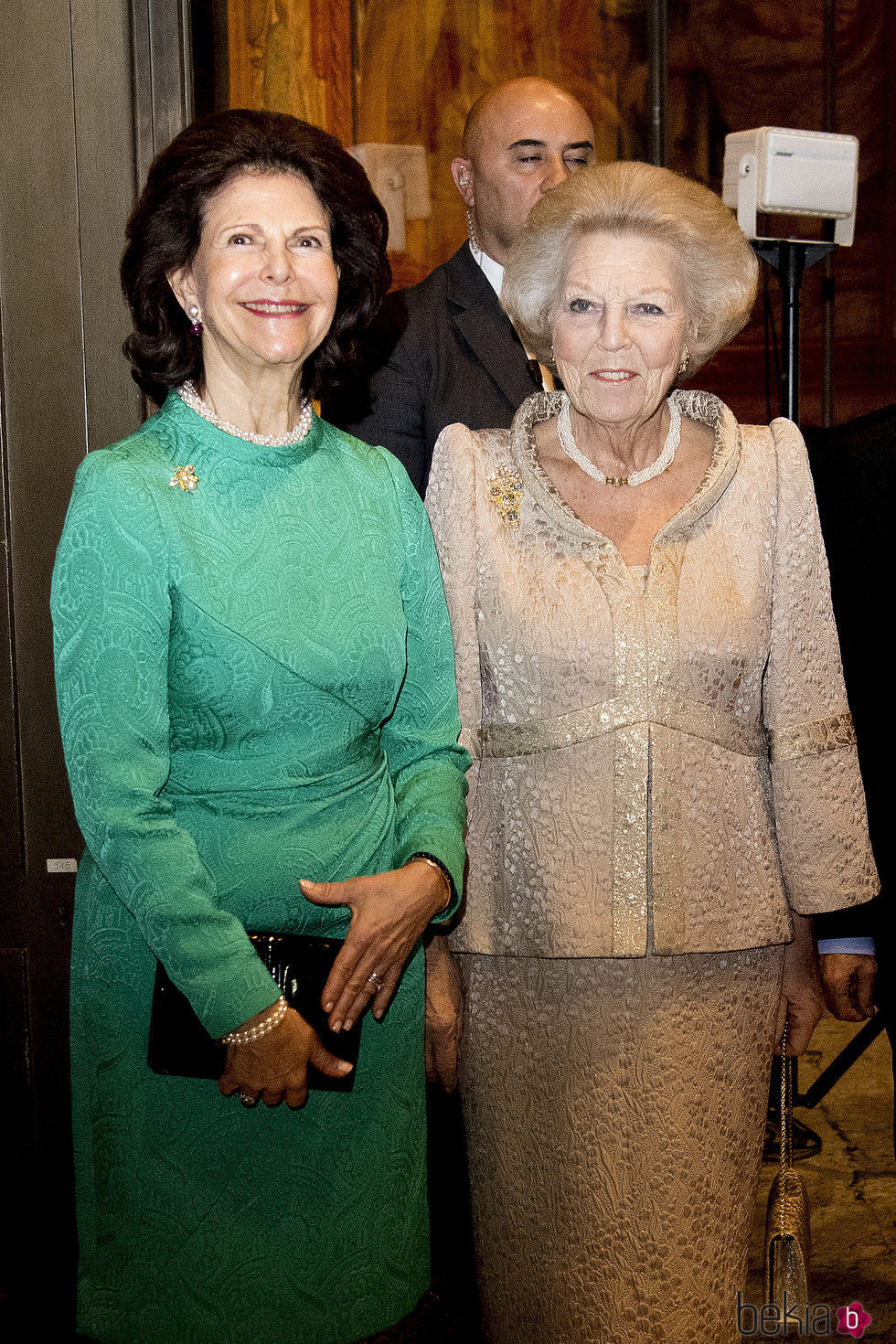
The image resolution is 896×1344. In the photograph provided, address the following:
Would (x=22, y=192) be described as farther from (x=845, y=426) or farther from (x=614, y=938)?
(x=614, y=938)

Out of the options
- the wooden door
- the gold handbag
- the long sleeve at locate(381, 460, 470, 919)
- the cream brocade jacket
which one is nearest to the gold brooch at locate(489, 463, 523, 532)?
the cream brocade jacket

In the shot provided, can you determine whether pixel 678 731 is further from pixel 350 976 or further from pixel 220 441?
pixel 220 441

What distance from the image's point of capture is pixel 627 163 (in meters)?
1.82

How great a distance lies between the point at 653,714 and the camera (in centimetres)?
173

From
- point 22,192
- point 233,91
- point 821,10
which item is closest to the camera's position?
point 22,192

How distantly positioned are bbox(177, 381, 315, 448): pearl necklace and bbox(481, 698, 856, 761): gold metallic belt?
1.64 feet

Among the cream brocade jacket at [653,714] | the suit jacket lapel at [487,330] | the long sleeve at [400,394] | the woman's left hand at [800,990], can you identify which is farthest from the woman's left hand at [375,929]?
the suit jacket lapel at [487,330]

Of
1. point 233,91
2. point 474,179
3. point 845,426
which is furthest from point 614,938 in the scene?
point 233,91

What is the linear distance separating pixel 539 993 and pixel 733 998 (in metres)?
0.28

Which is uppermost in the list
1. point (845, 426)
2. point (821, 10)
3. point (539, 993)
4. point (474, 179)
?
point (821, 10)

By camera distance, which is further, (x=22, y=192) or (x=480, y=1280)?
(x=22, y=192)

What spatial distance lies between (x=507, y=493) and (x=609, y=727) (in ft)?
1.22

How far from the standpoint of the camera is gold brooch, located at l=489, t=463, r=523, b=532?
1786mm

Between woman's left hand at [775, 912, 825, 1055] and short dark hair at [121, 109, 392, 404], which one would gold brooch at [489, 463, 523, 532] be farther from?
woman's left hand at [775, 912, 825, 1055]
